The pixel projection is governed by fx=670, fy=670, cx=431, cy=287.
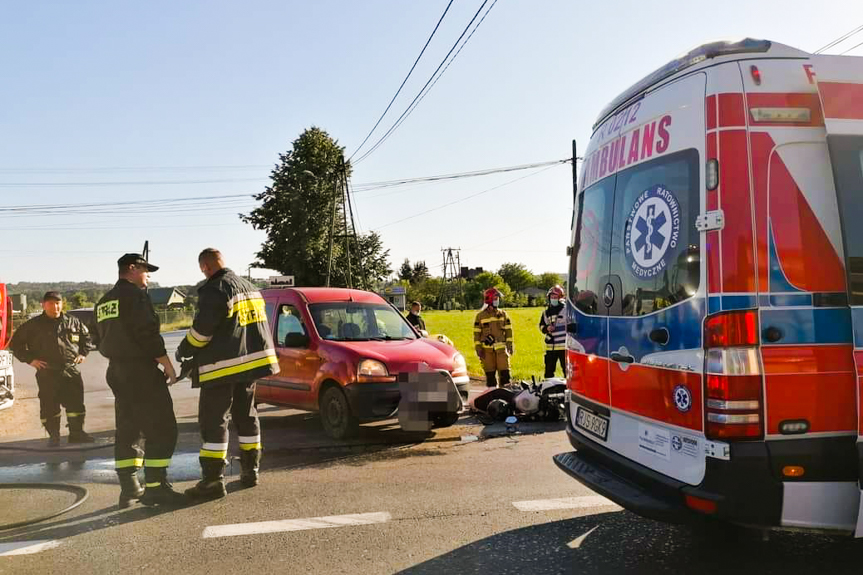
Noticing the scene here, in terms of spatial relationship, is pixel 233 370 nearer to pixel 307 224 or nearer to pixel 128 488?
pixel 128 488

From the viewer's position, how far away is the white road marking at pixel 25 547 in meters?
4.16

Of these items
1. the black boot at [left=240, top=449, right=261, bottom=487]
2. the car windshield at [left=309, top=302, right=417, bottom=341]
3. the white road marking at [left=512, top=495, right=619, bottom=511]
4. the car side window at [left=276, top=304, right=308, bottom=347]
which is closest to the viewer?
the white road marking at [left=512, top=495, right=619, bottom=511]

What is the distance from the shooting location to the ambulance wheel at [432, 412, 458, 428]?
7.93 metres

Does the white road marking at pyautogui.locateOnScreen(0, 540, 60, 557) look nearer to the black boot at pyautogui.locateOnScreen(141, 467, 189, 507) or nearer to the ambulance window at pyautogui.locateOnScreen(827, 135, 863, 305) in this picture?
the black boot at pyautogui.locateOnScreen(141, 467, 189, 507)

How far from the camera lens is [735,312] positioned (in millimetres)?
3006

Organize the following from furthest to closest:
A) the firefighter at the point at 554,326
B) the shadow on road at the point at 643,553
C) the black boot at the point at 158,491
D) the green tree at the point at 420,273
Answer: the green tree at the point at 420,273
the firefighter at the point at 554,326
the black boot at the point at 158,491
the shadow on road at the point at 643,553

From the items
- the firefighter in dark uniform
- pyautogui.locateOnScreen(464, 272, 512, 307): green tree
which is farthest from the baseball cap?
pyautogui.locateOnScreen(464, 272, 512, 307): green tree

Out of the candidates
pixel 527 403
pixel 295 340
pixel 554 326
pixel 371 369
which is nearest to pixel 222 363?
pixel 371 369

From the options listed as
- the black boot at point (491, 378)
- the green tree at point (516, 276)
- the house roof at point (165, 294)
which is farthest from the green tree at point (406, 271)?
the black boot at point (491, 378)

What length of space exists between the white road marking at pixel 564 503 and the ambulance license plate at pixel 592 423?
75 centimetres

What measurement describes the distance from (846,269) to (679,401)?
3.14 ft

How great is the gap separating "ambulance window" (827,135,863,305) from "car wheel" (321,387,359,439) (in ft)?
17.4

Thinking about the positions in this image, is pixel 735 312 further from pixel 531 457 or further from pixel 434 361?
pixel 434 361

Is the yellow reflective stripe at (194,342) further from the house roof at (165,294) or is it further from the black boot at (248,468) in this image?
the house roof at (165,294)
